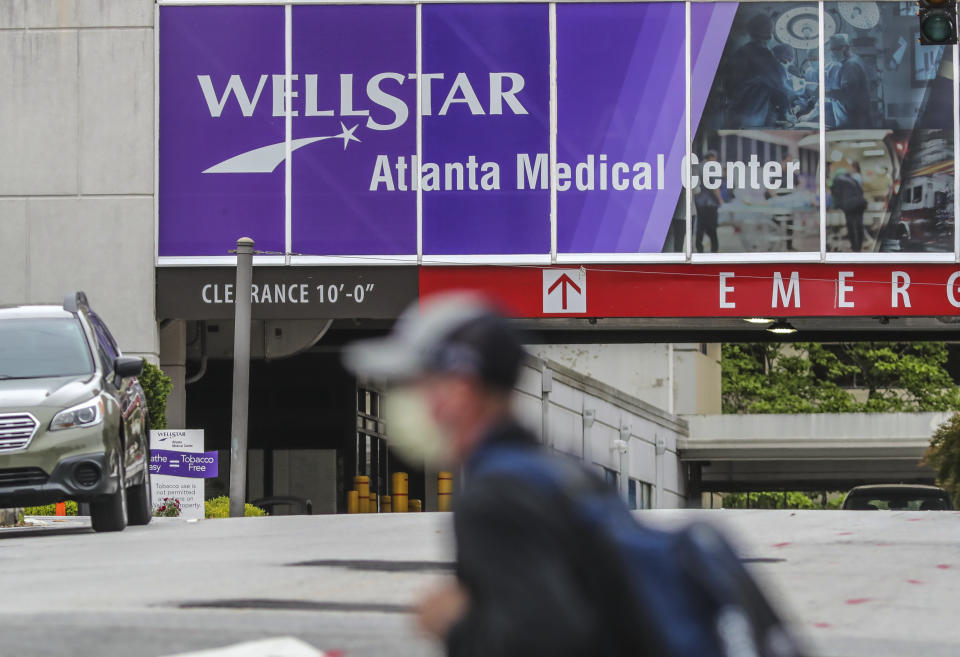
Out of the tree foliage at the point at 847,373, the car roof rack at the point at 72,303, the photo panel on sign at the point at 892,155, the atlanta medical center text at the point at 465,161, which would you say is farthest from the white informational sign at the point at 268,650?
the tree foliage at the point at 847,373

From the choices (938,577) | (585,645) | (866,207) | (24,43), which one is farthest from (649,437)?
(585,645)

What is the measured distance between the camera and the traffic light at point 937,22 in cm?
1412

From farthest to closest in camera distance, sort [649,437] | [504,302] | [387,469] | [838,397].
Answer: [838,397]
[649,437]
[387,469]
[504,302]

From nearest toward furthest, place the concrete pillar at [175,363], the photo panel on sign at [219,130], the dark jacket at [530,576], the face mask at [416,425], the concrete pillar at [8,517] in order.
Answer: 1. the dark jacket at [530,576]
2. the face mask at [416,425]
3. the concrete pillar at [8,517]
4. the photo panel on sign at [219,130]
5. the concrete pillar at [175,363]

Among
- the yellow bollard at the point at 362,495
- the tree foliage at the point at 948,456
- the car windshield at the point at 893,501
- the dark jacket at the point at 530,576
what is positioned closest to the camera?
→ the dark jacket at the point at 530,576

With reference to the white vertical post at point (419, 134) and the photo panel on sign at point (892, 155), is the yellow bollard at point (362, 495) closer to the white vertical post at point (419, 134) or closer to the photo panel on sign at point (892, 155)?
the white vertical post at point (419, 134)

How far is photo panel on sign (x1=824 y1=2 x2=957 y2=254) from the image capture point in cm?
2917

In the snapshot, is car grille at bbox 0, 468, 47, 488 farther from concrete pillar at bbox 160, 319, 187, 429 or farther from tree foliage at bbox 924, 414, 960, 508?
tree foliage at bbox 924, 414, 960, 508

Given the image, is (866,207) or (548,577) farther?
(866,207)

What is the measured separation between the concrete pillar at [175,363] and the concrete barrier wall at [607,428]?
9560mm

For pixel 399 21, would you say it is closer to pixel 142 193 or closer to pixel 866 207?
pixel 142 193

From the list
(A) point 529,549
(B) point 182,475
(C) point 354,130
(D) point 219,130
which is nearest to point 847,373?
(C) point 354,130

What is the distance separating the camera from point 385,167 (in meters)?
29.3

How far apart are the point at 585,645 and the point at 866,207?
90.3ft
